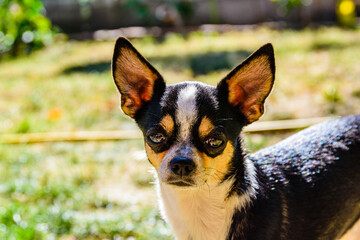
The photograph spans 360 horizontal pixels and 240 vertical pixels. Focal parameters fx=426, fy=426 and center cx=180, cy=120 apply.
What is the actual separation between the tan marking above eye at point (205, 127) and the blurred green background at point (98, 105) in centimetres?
A: 75

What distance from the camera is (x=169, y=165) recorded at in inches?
94.0

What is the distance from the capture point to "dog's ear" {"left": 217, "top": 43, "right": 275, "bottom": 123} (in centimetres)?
248

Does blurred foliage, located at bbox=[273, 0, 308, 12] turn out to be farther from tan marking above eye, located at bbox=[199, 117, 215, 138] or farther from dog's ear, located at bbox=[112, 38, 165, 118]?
tan marking above eye, located at bbox=[199, 117, 215, 138]

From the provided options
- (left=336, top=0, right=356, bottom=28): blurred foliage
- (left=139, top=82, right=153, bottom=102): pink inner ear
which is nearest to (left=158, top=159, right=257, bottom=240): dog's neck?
(left=139, top=82, right=153, bottom=102): pink inner ear

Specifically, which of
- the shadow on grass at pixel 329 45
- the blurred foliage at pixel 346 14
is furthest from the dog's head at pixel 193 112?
the blurred foliage at pixel 346 14

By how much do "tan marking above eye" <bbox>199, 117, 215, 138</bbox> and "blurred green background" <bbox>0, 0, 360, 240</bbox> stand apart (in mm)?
750

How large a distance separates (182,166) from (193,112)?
0.33 m

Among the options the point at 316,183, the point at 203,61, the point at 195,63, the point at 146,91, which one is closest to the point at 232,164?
the point at 316,183

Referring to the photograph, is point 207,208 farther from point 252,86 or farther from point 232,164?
point 252,86

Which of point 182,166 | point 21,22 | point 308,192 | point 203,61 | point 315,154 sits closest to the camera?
point 182,166

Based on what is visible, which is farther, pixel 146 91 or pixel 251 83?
pixel 146 91

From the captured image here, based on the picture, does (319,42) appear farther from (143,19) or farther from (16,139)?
(16,139)

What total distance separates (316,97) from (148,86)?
4543mm

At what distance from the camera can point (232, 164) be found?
2.56m
